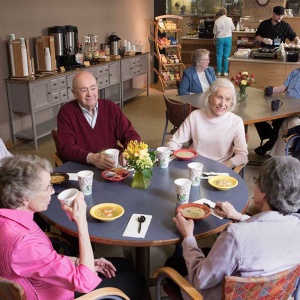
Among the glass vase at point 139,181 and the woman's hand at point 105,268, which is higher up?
the glass vase at point 139,181

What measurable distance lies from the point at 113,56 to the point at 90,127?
3.81m

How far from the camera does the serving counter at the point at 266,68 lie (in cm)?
566

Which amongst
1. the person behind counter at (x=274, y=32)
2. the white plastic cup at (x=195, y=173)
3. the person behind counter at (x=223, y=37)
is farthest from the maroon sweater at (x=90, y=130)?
the person behind counter at (x=223, y=37)

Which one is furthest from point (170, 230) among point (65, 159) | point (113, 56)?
point (113, 56)

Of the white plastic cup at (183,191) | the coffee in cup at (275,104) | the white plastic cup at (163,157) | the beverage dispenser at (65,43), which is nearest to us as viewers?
the white plastic cup at (183,191)

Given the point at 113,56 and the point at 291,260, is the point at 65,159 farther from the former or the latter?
the point at 113,56

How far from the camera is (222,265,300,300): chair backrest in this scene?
49.9 inches

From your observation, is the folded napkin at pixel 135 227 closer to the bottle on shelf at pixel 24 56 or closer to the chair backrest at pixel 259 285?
the chair backrest at pixel 259 285

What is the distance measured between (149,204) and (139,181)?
20cm

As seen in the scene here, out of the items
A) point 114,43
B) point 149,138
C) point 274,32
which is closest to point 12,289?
point 149,138

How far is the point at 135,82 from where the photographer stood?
793 centimetres

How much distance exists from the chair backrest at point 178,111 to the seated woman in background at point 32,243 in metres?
2.27

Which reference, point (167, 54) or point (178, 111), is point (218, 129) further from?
point (167, 54)

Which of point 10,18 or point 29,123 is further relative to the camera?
point 29,123
